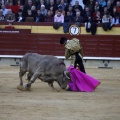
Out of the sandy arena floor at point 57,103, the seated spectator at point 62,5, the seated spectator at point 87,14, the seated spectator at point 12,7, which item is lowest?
the sandy arena floor at point 57,103

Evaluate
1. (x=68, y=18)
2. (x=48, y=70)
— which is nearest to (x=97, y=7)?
(x=68, y=18)

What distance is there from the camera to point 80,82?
12828 millimetres

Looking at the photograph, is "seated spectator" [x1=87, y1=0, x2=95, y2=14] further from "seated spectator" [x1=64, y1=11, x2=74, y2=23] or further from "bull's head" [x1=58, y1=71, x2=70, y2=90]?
"bull's head" [x1=58, y1=71, x2=70, y2=90]

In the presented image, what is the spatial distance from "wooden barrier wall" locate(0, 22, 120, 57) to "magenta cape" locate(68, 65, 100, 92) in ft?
23.2

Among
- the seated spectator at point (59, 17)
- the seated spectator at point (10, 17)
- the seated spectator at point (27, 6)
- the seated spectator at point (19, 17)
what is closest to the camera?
the seated spectator at point (59, 17)

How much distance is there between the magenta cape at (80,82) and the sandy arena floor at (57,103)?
0.16 meters

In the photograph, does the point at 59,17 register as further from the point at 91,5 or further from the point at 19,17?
the point at 19,17

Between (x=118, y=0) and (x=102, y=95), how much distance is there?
7.76m

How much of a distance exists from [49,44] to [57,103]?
383 inches

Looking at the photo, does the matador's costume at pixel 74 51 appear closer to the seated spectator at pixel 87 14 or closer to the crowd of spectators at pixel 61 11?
the crowd of spectators at pixel 61 11


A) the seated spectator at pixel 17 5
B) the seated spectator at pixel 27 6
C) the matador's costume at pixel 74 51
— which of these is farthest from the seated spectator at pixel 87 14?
the matador's costume at pixel 74 51

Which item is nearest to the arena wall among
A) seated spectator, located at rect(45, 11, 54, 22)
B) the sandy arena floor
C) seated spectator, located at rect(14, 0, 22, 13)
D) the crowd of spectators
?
seated spectator, located at rect(45, 11, 54, 22)

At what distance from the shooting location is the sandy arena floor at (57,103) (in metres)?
9.23

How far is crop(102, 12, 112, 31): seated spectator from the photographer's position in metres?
18.7
